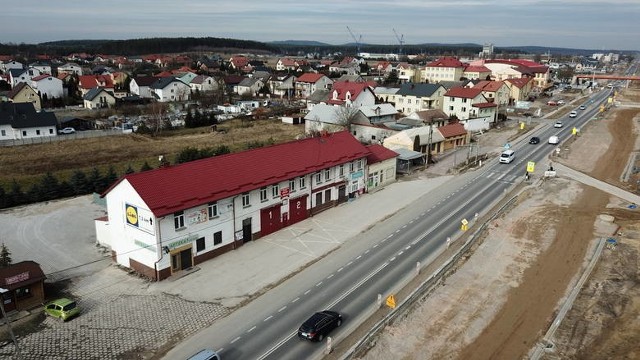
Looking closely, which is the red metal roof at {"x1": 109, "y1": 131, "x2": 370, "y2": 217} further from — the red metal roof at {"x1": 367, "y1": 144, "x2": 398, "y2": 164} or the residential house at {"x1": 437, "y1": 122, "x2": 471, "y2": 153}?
the residential house at {"x1": 437, "y1": 122, "x2": 471, "y2": 153}

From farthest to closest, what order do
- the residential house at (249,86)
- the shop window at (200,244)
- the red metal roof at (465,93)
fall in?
1. the residential house at (249,86)
2. the red metal roof at (465,93)
3. the shop window at (200,244)

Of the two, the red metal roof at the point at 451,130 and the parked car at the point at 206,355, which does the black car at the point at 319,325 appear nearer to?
the parked car at the point at 206,355

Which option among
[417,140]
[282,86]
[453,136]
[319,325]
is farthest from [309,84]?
[319,325]

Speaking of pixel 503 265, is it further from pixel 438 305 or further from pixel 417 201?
pixel 417 201

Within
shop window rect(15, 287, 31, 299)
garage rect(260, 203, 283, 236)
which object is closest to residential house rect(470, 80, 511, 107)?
garage rect(260, 203, 283, 236)

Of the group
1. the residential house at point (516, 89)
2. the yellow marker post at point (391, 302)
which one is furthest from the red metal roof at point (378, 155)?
the residential house at point (516, 89)

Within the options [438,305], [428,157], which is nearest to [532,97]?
[428,157]

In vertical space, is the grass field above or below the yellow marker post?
above
